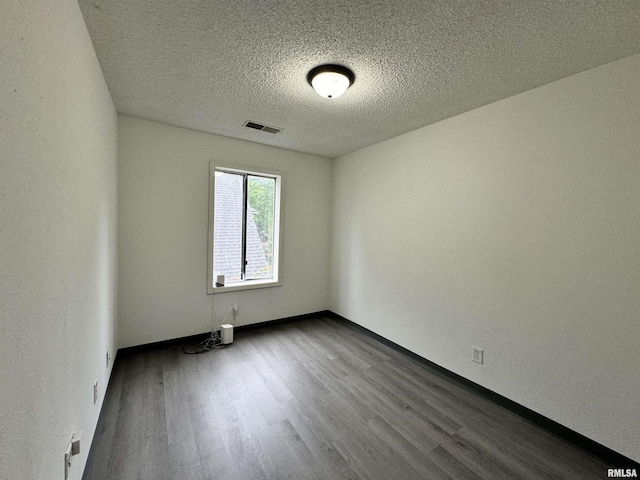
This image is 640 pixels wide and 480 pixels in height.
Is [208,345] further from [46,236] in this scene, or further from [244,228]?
[46,236]

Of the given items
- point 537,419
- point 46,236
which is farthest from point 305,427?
point 46,236

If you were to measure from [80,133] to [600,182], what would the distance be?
3.06m

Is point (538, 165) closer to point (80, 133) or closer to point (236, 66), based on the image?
point (236, 66)

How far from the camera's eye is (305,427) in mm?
1883

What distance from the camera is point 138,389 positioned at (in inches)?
88.4

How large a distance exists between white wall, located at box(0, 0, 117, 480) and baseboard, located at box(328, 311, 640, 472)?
2.71 m

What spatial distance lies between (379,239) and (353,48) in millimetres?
2160

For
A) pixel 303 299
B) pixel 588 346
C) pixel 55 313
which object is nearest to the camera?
pixel 55 313

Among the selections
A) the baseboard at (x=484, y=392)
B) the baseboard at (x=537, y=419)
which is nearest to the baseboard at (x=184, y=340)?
the baseboard at (x=484, y=392)

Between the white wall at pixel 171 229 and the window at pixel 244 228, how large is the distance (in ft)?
0.35

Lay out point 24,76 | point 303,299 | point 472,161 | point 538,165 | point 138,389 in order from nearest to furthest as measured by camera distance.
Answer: point 24,76, point 538,165, point 138,389, point 472,161, point 303,299

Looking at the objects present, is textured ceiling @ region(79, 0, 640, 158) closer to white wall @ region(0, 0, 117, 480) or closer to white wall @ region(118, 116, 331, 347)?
white wall @ region(0, 0, 117, 480)

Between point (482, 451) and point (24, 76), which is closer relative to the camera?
point (24, 76)

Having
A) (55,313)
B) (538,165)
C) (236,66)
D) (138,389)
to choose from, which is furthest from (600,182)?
(138,389)
